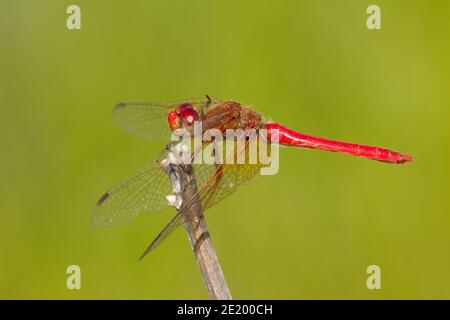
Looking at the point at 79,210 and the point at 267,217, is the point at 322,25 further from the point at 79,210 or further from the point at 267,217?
the point at 79,210

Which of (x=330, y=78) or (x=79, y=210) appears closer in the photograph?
(x=79, y=210)

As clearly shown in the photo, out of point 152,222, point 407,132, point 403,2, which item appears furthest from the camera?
point 403,2

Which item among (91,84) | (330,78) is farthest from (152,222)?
(330,78)

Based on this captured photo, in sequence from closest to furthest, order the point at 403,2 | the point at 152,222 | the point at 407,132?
the point at 152,222
the point at 407,132
the point at 403,2

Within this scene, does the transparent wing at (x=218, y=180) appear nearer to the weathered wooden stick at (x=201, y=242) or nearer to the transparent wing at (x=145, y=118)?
the weathered wooden stick at (x=201, y=242)

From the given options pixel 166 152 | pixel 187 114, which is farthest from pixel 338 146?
pixel 166 152

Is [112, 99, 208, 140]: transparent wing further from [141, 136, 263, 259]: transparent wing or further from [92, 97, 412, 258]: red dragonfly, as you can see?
[141, 136, 263, 259]: transparent wing
